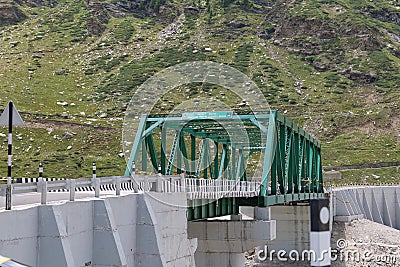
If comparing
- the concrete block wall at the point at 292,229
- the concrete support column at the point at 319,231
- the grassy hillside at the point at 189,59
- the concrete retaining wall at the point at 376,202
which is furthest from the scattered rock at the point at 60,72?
the concrete support column at the point at 319,231

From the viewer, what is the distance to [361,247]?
205 feet

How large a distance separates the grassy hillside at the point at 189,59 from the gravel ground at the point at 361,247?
32899 millimetres

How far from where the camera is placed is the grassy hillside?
10781cm

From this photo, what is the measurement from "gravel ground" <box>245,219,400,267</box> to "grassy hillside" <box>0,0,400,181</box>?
3290 centimetres

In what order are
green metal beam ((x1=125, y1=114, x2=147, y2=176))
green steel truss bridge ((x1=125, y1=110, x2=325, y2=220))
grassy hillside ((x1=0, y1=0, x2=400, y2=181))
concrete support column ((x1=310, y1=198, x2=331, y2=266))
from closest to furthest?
concrete support column ((x1=310, y1=198, x2=331, y2=266))
green steel truss bridge ((x1=125, y1=110, x2=325, y2=220))
green metal beam ((x1=125, y1=114, x2=147, y2=176))
grassy hillside ((x1=0, y1=0, x2=400, y2=181))

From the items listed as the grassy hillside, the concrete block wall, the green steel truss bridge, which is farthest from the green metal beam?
the grassy hillside

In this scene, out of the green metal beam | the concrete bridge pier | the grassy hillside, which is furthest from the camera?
the grassy hillside

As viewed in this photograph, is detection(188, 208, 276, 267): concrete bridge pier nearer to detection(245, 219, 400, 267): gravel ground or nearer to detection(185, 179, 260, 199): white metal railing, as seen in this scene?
detection(185, 179, 260, 199): white metal railing

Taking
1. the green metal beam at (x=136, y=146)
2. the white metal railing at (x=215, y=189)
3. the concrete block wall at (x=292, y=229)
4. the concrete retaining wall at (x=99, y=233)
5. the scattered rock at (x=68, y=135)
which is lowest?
the concrete block wall at (x=292, y=229)

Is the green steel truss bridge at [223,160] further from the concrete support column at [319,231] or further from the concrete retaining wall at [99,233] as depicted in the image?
the concrete support column at [319,231]

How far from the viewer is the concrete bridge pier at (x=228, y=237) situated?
3938 cm

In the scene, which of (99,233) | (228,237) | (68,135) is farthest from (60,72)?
(99,233)

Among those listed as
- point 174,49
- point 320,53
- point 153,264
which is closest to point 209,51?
point 174,49

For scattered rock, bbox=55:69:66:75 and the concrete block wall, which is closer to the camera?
the concrete block wall
